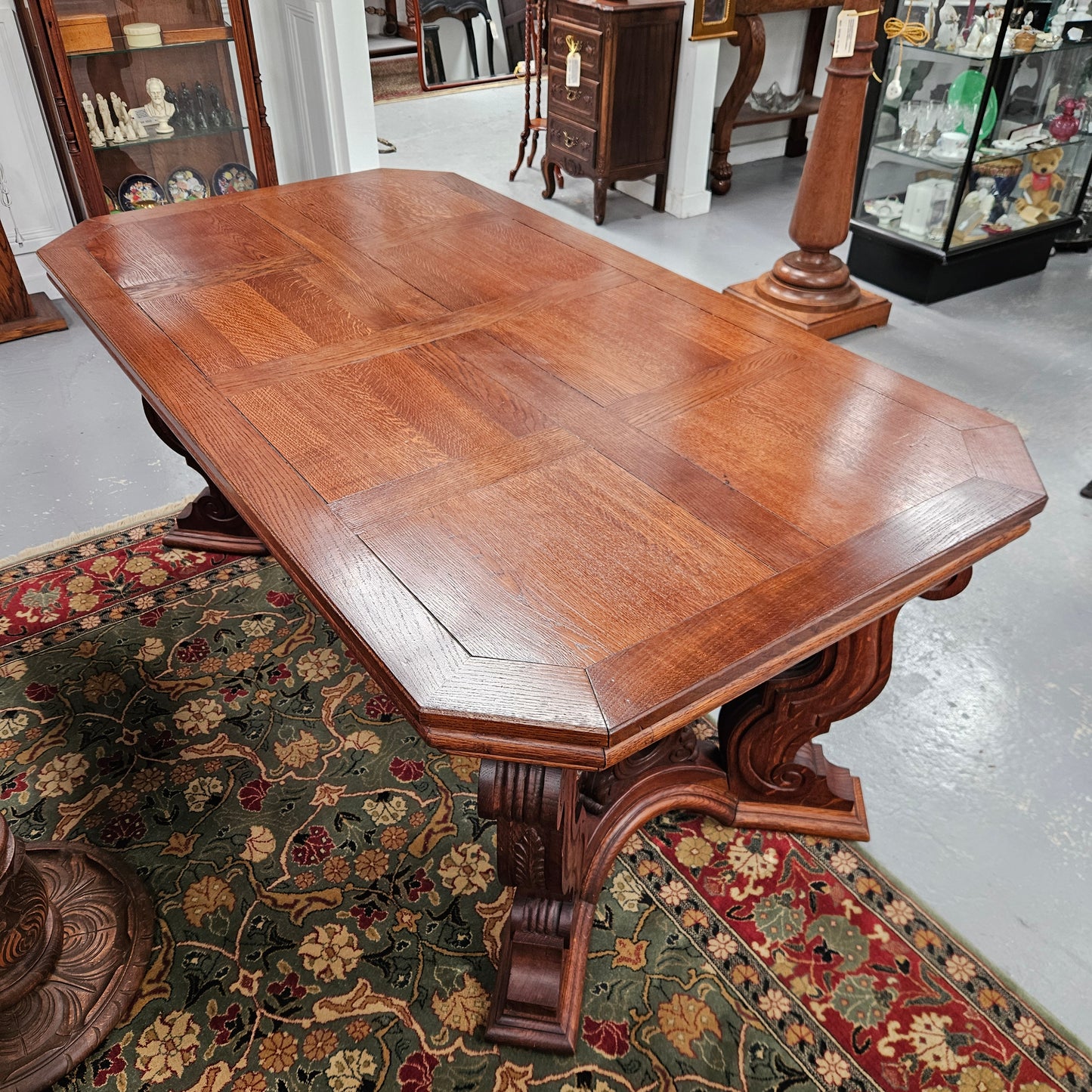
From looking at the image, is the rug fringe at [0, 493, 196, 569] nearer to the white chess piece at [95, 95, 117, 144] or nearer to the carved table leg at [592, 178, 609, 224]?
the white chess piece at [95, 95, 117, 144]

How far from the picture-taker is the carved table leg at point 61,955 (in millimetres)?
1419

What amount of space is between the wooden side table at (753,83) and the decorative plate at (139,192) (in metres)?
2.70

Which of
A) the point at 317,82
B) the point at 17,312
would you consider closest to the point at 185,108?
the point at 317,82

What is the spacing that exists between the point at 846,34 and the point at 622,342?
2037mm

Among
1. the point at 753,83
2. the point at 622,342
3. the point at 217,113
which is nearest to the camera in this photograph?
the point at 622,342

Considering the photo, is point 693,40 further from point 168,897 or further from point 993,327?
point 168,897

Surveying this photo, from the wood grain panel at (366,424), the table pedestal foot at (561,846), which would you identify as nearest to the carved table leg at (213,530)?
the wood grain panel at (366,424)

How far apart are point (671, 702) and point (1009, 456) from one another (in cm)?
75

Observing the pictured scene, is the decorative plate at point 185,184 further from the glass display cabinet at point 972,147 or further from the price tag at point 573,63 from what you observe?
the glass display cabinet at point 972,147

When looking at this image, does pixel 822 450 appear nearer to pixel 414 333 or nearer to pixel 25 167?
pixel 414 333

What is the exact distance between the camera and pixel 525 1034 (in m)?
1.45

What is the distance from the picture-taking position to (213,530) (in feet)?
8.10

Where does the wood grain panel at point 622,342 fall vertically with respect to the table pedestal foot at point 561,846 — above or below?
above

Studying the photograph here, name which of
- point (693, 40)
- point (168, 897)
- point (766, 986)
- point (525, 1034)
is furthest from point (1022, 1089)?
point (693, 40)
